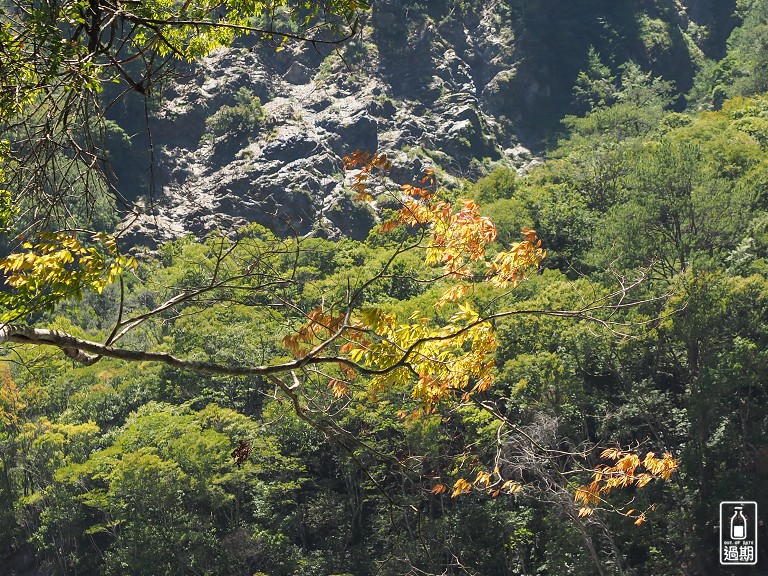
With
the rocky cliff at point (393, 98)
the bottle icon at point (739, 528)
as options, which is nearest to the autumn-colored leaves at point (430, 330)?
the bottle icon at point (739, 528)

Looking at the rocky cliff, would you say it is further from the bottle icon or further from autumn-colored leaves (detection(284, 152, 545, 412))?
autumn-colored leaves (detection(284, 152, 545, 412))

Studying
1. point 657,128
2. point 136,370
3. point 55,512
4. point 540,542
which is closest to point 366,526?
point 540,542

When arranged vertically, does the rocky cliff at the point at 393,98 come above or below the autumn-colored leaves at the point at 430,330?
above

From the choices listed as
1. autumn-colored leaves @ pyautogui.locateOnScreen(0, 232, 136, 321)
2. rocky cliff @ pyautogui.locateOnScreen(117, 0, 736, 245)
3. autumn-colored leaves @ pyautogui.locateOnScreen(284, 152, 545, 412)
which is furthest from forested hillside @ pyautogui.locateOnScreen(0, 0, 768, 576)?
rocky cliff @ pyautogui.locateOnScreen(117, 0, 736, 245)

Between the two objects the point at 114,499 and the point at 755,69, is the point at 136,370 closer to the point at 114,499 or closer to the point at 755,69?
the point at 114,499

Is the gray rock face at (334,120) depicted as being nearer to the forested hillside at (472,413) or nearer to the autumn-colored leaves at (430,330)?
the forested hillside at (472,413)

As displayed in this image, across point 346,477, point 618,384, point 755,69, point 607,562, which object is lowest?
point 607,562

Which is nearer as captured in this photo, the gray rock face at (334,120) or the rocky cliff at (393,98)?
the gray rock face at (334,120)

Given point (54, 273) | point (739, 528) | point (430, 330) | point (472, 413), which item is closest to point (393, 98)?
point (472, 413)

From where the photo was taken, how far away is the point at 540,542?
2416cm

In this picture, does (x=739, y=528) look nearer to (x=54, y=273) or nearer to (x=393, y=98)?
(x=54, y=273)

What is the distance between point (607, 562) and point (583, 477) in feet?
6.37

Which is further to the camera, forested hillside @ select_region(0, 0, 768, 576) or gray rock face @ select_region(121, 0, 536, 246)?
gray rock face @ select_region(121, 0, 536, 246)

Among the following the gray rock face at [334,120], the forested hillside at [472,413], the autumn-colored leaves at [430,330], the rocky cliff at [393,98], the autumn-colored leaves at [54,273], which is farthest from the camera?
the rocky cliff at [393,98]
